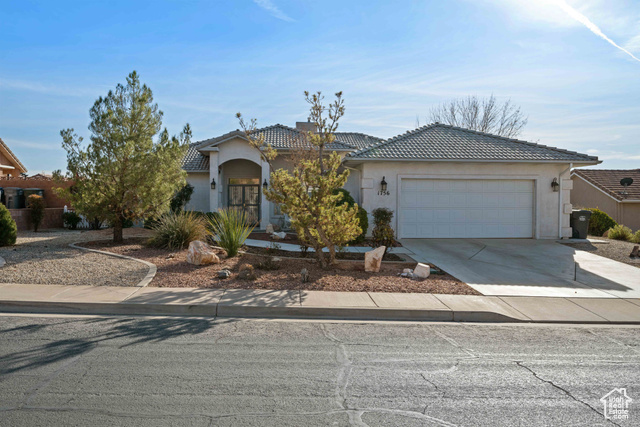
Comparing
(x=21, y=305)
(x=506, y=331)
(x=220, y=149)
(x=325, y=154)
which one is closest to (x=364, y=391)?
(x=506, y=331)

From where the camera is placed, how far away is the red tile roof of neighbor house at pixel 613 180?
27.3 m

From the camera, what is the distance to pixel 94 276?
30.3 feet

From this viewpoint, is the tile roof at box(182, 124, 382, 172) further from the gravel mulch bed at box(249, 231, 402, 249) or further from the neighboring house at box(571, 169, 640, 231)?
the neighboring house at box(571, 169, 640, 231)

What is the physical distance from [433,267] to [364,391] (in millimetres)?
7167

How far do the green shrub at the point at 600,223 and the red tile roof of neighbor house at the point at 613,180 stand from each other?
294 inches

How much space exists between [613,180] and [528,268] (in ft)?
74.9

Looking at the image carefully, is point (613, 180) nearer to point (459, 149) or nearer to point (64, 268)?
point (459, 149)

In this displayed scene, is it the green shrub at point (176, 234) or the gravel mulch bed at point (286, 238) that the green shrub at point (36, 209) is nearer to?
the green shrub at point (176, 234)

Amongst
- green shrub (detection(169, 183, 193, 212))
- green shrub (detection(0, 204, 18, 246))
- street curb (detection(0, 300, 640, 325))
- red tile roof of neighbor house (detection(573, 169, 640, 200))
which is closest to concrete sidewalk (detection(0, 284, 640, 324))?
street curb (detection(0, 300, 640, 325))

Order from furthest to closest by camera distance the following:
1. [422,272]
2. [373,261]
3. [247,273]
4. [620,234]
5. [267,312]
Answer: [620,234], [373,261], [422,272], [247,273], [267,312]

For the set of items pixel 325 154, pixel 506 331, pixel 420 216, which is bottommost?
pixel 506 331

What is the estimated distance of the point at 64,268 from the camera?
984cm

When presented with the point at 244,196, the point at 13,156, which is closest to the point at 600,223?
the point at 244,196

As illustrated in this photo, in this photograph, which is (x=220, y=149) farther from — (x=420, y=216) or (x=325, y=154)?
(x=420, y=216)
